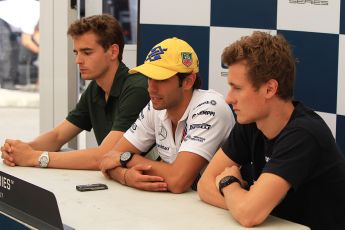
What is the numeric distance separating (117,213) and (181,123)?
0.56 m

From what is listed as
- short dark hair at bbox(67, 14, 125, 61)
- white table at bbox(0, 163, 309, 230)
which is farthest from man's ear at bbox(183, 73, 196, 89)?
short dark hair at bbox(67, 14, 125, 61)

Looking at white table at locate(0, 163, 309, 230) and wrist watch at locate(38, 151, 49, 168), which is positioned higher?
wrist watch at locate(38, 151, 49, 168)

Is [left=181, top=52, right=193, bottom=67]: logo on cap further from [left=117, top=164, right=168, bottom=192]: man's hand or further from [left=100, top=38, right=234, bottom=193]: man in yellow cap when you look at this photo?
[left=117, top=164, right=168, bottom=192]: man's hand

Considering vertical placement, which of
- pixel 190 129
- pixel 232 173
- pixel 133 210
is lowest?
pixel 133 210

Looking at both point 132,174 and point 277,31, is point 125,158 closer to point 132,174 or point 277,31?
point 132,174

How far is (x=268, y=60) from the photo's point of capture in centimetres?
201

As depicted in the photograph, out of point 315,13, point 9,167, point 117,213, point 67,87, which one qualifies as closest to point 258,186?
point 117,213

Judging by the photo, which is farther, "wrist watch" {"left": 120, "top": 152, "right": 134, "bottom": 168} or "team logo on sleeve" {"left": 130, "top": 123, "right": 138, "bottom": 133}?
"team logo on sleeve" {"left": 130, "top": 123, "right": 138, "bottom": 133}

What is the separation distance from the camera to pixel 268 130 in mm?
2072

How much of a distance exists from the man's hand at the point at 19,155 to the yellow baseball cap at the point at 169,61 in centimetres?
61

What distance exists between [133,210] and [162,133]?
0.55 metres

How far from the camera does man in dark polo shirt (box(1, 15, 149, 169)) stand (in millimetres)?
2689

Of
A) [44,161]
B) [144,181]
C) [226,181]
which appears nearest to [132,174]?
[144,181]

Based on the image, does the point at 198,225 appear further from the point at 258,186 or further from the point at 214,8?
the point at 214,8
